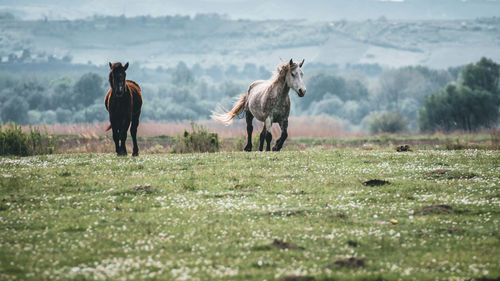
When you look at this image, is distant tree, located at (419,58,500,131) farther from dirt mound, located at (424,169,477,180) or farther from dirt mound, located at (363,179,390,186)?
dirt mound, located at (363,179,390,186)

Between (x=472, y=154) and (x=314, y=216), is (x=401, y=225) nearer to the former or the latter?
(x=314, y=216)

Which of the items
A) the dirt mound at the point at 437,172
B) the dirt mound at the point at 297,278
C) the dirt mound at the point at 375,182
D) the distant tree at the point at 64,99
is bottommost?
the dirt mound at the point at 297,278

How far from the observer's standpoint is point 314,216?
1251 cm

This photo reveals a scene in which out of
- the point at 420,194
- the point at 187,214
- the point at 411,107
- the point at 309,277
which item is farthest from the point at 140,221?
the point at 411,107

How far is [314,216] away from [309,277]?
3997 mm

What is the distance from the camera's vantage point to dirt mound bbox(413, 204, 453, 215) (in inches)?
497

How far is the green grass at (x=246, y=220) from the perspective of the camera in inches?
356

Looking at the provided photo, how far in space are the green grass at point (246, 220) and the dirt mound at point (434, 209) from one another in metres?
0.08

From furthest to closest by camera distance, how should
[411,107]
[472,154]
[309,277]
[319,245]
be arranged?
[411,107] < [472,154] < [319,245] < [309,277]

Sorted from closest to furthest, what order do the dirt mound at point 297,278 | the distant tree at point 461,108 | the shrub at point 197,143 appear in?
the dirt mound at point 297,278, the shrub at point 197,143, the distant tree at point 461,108

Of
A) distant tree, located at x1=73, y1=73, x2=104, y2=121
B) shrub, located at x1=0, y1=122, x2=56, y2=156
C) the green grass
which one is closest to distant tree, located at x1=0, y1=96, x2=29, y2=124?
distant tree, located at x1=73, y1=73, x2=104, y2=121

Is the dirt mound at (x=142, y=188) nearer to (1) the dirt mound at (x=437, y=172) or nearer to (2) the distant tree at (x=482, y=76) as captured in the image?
(1) the dirt mound at (x=437, y=172)

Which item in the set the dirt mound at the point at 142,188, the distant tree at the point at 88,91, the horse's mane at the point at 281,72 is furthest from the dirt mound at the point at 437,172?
the distant tree at the point at 88,91

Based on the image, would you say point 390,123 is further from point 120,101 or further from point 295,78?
point 120,101
